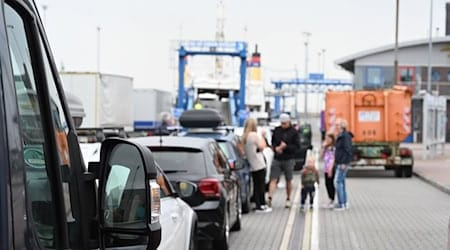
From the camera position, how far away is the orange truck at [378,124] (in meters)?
24.2

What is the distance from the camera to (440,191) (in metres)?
20.6

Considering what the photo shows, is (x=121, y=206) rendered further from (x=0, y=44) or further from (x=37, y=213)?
(x=0, y=44)

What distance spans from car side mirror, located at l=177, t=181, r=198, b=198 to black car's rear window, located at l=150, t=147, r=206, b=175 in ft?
0.83

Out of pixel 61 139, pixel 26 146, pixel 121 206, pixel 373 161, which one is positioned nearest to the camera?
pixel 26 146

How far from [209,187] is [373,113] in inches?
595

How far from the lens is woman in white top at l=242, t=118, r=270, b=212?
15.3 m

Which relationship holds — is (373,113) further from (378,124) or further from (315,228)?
(315,228)

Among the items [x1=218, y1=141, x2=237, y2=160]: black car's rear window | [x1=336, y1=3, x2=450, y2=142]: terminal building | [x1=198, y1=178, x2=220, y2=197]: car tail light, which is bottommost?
[x1=198, y1=178, x2=220, y2=197]: car tail light

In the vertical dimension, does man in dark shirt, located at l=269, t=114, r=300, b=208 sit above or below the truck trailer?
below

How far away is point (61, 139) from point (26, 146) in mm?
446

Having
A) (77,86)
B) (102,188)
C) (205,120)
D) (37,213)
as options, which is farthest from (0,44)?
(77,86)

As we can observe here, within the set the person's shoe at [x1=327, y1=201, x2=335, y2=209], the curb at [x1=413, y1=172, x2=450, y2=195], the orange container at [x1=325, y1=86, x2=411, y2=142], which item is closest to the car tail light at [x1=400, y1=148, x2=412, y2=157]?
the orange container at [x1=325, y1=86, x2=411, y2=142]

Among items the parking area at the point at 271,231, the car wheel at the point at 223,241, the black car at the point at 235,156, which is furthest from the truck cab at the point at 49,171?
the black car at the point at 235,156

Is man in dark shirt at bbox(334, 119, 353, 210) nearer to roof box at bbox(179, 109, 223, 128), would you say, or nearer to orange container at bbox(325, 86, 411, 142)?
roof box at bbox(179, 109, 223, 128)
